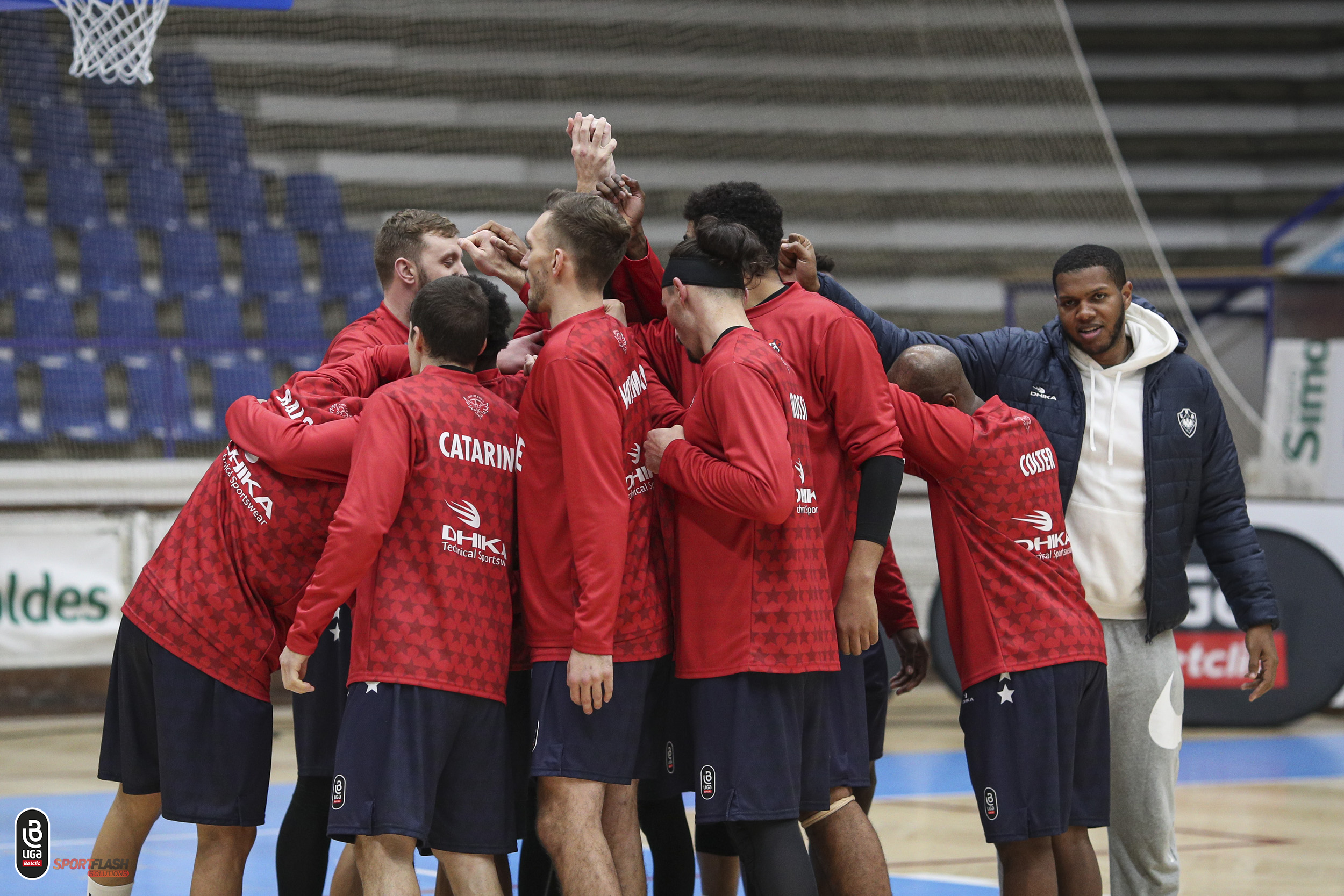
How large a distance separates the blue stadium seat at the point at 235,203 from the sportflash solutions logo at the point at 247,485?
865 cm

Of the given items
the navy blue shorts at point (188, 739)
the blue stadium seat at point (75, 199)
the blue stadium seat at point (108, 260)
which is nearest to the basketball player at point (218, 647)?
the navy blue shorts at point (188, 739)

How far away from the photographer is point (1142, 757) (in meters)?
3.73

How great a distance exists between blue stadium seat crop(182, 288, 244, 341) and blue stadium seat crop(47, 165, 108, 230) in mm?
1059

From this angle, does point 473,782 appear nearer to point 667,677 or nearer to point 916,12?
point 667,677

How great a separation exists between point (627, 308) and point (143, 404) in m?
7.02

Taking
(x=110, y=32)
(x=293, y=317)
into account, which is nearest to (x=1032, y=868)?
(x=110, y=32)

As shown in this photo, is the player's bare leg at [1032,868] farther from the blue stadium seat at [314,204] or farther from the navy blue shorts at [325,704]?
the blue stadium seat at [314,204]

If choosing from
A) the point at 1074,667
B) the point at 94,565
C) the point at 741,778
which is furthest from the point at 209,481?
the point at 94,565

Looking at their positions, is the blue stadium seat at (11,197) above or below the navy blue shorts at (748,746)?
above

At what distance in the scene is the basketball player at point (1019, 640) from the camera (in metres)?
3.47

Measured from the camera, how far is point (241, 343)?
1051cm

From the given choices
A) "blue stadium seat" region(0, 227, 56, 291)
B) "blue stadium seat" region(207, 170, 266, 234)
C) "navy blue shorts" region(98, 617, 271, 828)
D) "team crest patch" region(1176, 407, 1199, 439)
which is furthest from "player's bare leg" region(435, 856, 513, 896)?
"blue stadium seat" region(207, 170, 266, 234)

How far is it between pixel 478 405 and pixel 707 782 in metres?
1.04

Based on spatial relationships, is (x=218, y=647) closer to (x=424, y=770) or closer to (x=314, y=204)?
(x=424, y=770)
